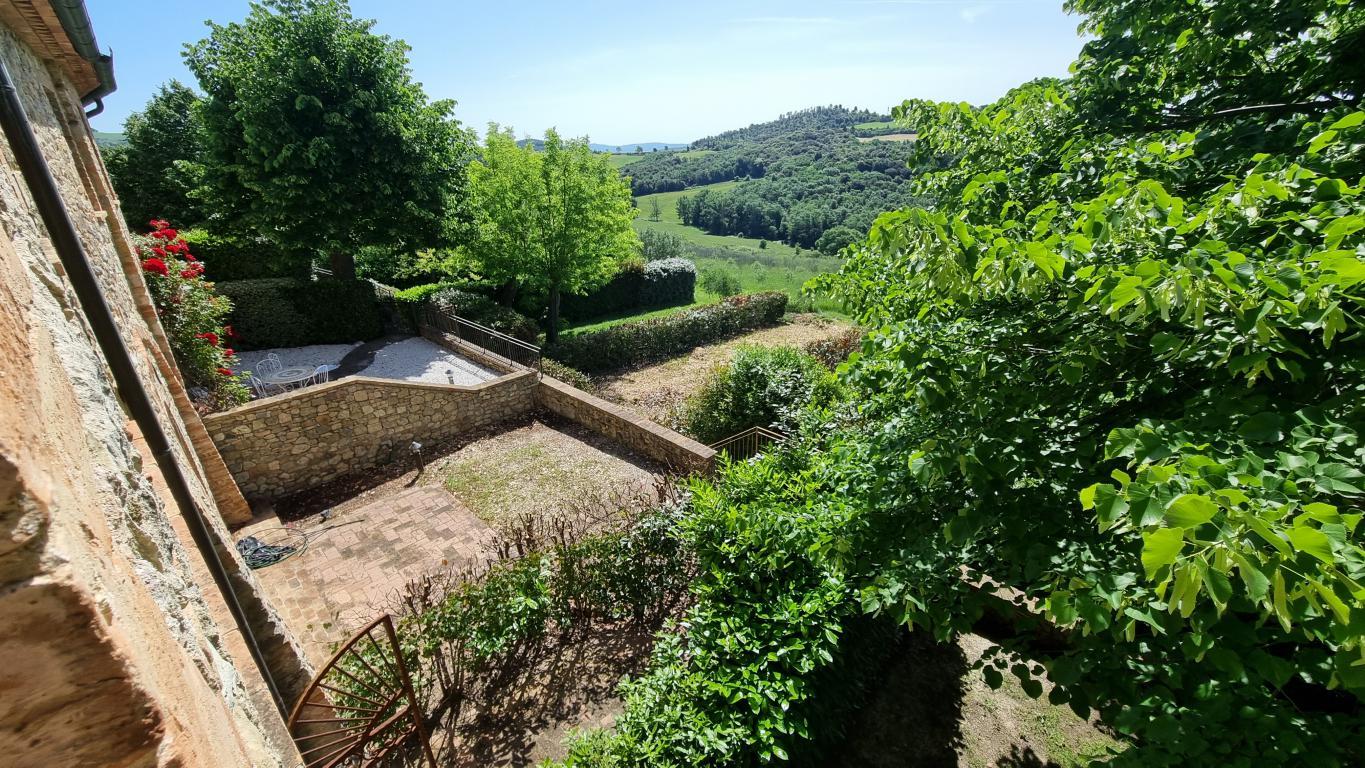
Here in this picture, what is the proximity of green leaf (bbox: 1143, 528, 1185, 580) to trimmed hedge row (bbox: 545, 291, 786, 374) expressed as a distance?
50.5 feet

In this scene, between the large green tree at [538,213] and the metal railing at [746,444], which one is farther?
the large green tree at [538,213]

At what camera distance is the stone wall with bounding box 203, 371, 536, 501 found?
9.09 metres

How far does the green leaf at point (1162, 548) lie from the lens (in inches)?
60.8

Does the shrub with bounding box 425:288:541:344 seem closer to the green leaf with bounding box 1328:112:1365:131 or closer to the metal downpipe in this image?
the metal downpipe

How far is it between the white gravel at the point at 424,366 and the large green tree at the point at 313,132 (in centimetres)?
308

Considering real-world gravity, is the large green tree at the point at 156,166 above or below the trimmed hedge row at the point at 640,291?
above

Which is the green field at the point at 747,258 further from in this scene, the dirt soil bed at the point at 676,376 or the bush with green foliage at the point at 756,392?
the bush with green foliage at the point at 756,392

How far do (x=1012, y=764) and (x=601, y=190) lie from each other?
671 inches

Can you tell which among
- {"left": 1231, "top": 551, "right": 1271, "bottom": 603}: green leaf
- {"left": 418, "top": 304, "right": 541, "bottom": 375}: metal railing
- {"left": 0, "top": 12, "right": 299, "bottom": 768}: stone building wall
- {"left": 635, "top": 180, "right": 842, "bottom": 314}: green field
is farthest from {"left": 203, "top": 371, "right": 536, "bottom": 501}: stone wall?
{"left": 1231, "top": 551, "right": 1271, "bottom": 603}: green leaf

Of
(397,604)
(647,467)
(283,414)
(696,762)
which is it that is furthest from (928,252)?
(283,414)

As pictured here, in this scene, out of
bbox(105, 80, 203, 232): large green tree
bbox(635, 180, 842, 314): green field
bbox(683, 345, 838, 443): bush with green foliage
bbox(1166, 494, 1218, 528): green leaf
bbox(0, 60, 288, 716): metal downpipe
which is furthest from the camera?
bbox(635, 180, 842, 314): green field

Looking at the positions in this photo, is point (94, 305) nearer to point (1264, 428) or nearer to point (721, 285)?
point (1264, 428)

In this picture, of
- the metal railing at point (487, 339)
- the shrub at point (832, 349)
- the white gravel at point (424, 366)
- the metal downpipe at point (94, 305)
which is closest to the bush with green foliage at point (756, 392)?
the metal railing at point (487, 339)

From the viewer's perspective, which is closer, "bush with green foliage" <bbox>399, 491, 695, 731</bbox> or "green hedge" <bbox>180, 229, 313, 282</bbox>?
"bush with green foliage" <bbox>399, 491, 695, 731</bbox>
